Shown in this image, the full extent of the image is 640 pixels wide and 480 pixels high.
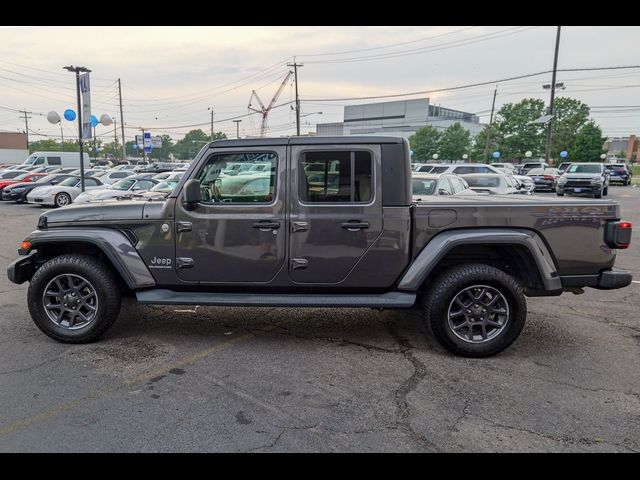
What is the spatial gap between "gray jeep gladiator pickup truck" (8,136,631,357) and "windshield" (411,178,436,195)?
19.0 feet

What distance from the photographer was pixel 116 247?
170 inches

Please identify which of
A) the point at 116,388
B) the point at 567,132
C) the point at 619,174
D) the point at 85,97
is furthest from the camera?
the point at 567,132

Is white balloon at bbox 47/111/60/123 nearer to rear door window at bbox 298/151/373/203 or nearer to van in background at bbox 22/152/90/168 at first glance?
van in background at bbox 22/152/90/168

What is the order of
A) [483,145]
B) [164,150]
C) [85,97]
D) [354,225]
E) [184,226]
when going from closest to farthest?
[354,225] < [184,226] < [85,97] < [483,145] < [164,150]

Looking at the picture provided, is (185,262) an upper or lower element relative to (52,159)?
lower

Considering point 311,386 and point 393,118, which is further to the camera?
point 393,118

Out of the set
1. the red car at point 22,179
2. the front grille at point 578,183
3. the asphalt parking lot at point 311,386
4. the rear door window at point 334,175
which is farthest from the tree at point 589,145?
the rear door window at point 334,175

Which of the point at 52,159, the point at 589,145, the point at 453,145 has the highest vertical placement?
the point at 453,145

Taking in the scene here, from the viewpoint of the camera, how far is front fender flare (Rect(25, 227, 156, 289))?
430 centimetres

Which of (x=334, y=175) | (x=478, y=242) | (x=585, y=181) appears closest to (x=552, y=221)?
(x=478, y=242)

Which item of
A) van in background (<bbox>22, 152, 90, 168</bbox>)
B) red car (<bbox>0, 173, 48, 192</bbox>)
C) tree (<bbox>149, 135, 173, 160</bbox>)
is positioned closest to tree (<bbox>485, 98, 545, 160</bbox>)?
van in background (<bbox>22, 152, 90, 168</bbox>)

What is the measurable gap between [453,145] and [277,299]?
2975 inches

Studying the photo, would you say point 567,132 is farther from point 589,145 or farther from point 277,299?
point 277,299

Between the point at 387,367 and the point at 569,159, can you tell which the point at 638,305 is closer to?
the point at 387,367
